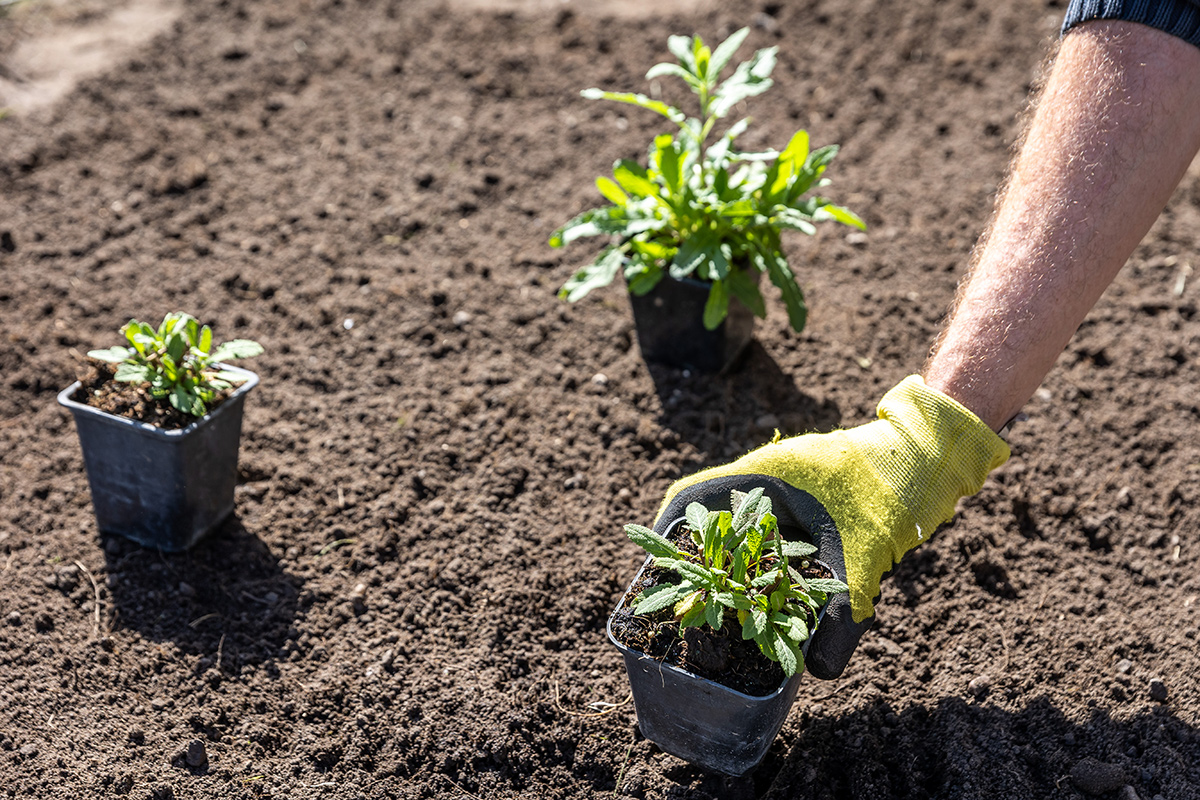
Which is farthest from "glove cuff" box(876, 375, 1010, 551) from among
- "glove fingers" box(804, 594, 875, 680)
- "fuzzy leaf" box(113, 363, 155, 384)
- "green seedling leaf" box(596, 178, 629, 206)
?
"fuzzy leaf" box(113, 363, 155, 384)

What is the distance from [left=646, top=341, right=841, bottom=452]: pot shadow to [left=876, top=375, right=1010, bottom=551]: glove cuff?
0.87 metres

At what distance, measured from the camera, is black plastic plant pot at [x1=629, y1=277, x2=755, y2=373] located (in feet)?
9.95

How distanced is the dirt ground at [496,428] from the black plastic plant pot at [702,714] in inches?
7.0

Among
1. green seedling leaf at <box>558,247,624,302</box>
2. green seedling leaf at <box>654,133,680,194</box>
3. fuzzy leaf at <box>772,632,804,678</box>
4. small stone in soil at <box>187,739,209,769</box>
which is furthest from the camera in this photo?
green seedling leaf at <box>558,247,624,302</box>

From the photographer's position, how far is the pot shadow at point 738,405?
9.85ft

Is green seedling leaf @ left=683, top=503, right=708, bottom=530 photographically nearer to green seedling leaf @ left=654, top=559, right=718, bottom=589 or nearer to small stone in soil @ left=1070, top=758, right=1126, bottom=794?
green seedling leaf @ left=654, top=559, right=718, bottom=589

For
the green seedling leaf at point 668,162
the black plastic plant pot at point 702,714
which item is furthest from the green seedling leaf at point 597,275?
the black plastic plant pot at point 702,714

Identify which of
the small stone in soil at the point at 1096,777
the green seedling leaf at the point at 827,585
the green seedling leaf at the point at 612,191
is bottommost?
the small stone in soil at the point at 1096,777

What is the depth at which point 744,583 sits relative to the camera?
1878mm

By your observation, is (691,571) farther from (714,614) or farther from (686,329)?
(686,329)

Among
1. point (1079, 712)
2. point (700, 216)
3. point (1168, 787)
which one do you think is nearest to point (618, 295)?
point (700, 216)

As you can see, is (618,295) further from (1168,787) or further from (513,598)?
(1168,787)

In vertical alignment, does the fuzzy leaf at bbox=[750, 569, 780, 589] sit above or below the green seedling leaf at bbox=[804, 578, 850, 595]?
above

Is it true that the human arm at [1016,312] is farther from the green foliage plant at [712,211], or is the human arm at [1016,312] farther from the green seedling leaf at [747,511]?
the green foliage plant at [712,211]
